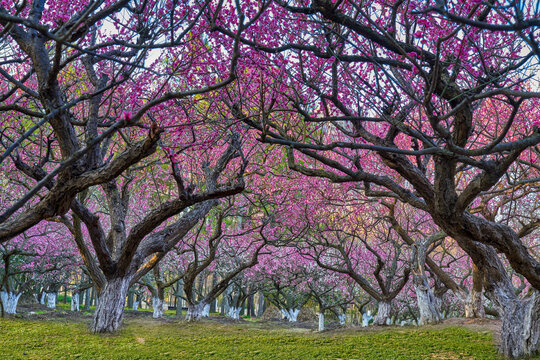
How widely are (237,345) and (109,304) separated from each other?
10.5 feet

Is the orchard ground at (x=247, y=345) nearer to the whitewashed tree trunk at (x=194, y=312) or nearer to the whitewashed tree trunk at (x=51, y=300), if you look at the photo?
the whitewashed tree trunk at (x=194, y=312)

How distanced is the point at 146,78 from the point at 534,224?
27.3 feet

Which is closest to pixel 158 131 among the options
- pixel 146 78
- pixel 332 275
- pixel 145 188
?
pixel 146 78

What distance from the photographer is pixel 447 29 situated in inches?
192

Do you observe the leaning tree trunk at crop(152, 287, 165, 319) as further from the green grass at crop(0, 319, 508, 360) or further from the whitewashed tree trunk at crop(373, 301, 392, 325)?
the whitewashed tree trunk at crop(373, 301, 392, 325)

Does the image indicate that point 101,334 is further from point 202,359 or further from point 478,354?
point 478,354

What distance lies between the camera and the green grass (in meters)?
7.05

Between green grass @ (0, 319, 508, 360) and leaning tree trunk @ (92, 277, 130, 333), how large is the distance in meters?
0.29

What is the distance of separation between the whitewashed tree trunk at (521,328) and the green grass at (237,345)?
0.34 meters

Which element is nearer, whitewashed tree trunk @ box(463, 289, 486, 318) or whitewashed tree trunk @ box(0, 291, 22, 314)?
whitewashed tree trunk @ box(463, 289, 486, 318)

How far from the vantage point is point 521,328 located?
6762 millimetres

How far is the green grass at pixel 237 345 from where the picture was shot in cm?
705

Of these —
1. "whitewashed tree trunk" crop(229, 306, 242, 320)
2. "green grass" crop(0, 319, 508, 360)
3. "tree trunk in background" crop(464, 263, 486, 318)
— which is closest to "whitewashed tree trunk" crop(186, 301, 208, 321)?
"green grass" crop(0, 319, 508, 360)

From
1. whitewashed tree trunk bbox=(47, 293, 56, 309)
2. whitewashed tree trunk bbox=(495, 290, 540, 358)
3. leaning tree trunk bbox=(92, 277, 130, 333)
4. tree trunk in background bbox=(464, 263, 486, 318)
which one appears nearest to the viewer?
whitewashed tree trunk bbox=(495, 290, 540, 358)
